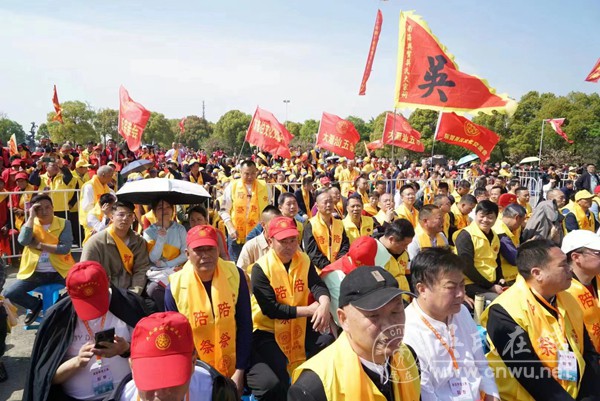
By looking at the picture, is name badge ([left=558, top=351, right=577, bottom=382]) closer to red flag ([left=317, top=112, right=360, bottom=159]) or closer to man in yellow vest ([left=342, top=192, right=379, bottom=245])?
man in yellow vest ([left=342, top=192, right=379, bottom=245])

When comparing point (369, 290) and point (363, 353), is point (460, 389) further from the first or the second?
point (369, 290)

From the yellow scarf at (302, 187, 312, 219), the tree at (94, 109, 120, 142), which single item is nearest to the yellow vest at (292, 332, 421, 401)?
the yellow scarf at (302, 187, 312, 219)

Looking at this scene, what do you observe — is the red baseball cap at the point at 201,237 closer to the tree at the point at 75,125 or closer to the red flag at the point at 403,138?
the red flag at the point at 403,138

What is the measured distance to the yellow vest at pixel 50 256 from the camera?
477 centimetres

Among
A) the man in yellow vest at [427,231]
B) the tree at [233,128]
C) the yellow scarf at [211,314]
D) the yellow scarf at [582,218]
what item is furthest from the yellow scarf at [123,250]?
the tree at [233,128]

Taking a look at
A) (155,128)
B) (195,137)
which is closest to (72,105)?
(155,128)

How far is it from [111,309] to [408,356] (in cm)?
182

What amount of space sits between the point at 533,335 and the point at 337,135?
→ 1047cm

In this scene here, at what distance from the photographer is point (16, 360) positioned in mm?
4238

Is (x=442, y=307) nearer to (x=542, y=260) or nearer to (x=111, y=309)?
(x=542, y=260)

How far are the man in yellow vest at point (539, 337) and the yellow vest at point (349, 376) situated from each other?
100 centimetres

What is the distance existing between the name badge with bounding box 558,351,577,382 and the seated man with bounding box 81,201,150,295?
333 cm

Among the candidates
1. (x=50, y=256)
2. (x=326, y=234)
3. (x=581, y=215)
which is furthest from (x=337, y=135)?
(x=50, y=256)

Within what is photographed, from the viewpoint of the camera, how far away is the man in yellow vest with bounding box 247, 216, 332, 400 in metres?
3.36
